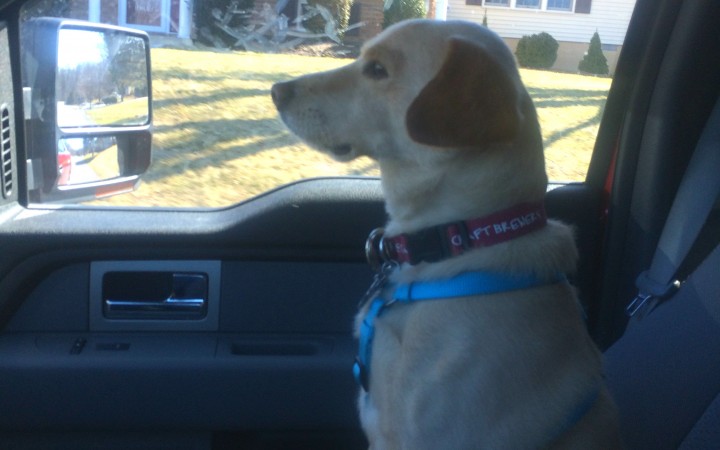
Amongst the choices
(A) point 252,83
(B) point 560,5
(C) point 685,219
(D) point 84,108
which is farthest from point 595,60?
(D) point 84,108

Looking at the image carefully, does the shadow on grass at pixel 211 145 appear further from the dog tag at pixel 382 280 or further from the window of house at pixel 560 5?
the window of house at pixel 560 5

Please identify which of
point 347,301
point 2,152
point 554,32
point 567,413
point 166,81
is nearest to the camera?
point 567,413

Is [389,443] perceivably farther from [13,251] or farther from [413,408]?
[13,251]

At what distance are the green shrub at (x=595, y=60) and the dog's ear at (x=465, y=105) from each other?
181 centimetres

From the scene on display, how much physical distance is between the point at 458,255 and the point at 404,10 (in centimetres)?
155

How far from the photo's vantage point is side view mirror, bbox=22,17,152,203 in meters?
3.07

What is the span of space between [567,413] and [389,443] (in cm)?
44

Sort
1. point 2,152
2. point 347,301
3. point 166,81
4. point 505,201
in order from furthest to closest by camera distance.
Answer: point 166,81, point 347,301, point 2,152, point 505,201

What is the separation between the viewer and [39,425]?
3080 mm

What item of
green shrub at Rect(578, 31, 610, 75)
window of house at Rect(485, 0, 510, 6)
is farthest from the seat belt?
window of house at Rect(485, 0, 510, 6)

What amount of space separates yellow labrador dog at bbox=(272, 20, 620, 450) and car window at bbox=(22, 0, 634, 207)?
86 cm

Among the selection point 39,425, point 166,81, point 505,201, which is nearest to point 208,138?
point 166,81

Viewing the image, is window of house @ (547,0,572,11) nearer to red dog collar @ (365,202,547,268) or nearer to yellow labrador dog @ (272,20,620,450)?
yellow labrador dog @ (272,20,620,450)

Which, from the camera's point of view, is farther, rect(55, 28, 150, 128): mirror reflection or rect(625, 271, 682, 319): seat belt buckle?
rect(55, 28, 150, 128): mirror reflection
